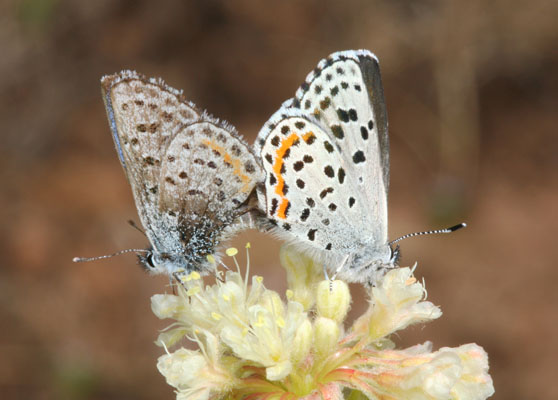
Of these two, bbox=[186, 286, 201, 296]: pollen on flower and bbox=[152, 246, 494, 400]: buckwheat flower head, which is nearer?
bbox=[152, 246, 494, 400]: buckwheat flower head

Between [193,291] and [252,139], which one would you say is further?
[252,139]

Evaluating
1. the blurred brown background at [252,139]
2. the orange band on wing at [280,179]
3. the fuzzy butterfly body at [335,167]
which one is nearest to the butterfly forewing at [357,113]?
the fuzzy butterfly body at [335,167]

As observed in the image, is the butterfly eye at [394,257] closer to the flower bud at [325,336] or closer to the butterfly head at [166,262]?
the flower bud at [325,336]

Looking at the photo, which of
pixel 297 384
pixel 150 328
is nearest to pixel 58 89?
pixel 150 328

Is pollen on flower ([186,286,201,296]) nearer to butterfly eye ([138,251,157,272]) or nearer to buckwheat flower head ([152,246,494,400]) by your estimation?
buckwheat flower head ([152,246,494,400])

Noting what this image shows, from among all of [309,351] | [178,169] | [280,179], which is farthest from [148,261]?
[309,351]

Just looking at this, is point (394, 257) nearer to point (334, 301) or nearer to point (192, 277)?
point (334, 301)

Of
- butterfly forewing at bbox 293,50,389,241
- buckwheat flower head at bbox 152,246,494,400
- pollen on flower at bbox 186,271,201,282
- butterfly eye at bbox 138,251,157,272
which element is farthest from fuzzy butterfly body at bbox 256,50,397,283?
butterfly eye at bbox 138,251,157,272
